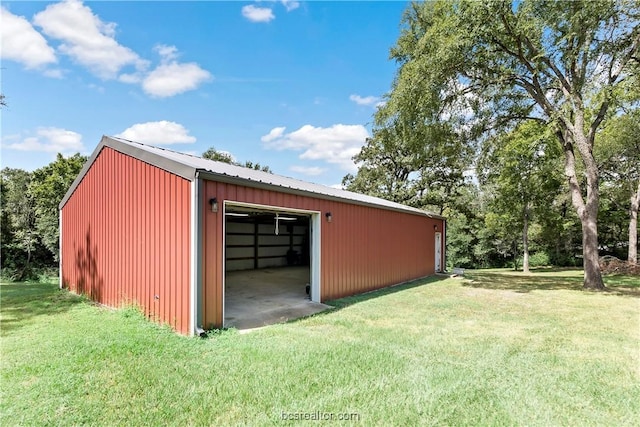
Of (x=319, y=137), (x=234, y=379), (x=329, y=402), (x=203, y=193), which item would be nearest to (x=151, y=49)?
(x=203, y=193)

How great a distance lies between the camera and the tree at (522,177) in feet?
45.7

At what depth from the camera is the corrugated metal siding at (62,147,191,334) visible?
189 inches

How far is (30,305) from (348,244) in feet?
21.3

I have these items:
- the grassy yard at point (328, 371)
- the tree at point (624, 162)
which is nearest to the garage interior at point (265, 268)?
the grassy yard at point (328, 371)

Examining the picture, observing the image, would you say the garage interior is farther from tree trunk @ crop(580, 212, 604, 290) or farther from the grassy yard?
tree trunk @ crop(580, 212, 604, 290)

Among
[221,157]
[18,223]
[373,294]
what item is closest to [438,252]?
[373,294]

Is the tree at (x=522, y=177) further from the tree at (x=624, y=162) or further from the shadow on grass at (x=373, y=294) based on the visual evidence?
the shadow on grass at (x=373, y=294)

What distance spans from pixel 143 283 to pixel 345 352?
11.6ft

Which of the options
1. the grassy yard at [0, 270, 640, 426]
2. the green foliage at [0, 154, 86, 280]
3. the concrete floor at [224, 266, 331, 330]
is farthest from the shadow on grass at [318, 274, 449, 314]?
the green foliage at [0, 154, 86, 280]

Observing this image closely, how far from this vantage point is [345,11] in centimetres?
955

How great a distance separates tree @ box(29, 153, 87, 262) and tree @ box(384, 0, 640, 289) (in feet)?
51.9

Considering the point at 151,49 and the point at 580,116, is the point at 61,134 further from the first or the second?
the point at 580,116

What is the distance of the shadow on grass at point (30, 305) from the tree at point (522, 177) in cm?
1378

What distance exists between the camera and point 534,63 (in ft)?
30.8
